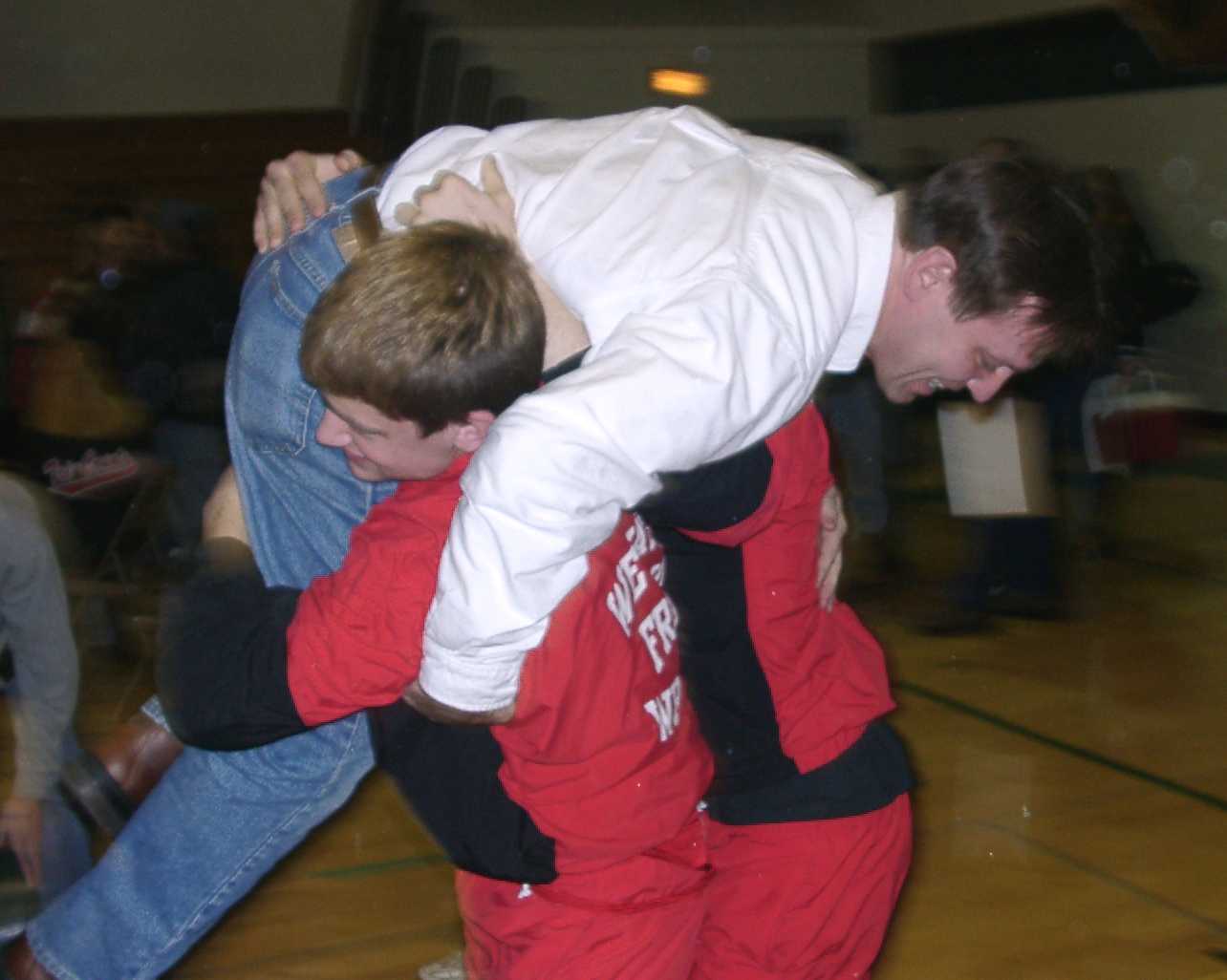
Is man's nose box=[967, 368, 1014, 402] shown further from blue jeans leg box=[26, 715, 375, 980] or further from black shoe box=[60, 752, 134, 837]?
black shoe box=[60, 752, 134, 837]

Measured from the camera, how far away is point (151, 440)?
495cm

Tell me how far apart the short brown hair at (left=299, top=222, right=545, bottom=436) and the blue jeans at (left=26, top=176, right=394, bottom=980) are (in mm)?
294

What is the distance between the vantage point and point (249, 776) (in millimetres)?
1876

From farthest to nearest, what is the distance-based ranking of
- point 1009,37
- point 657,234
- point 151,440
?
point 1009,37 → point 151,440 → point 657,234

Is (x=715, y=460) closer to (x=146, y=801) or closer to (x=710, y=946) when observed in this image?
(x=710, y=946)

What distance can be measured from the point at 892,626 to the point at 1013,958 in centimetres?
254

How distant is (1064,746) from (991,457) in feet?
3.19

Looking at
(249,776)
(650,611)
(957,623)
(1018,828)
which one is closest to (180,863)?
(249,776)

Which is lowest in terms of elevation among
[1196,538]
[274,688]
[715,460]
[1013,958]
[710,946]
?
[1196,538]

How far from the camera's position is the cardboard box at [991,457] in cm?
458

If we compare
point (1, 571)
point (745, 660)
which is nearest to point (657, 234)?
point (745, 660)

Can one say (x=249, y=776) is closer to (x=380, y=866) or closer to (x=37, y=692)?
(x=37, y=692)

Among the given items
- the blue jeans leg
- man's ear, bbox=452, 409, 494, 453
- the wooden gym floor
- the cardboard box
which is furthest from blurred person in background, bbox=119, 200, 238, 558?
man's ear, bbox=452, 409, 494, 453

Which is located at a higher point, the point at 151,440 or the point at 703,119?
the point at 703,119
